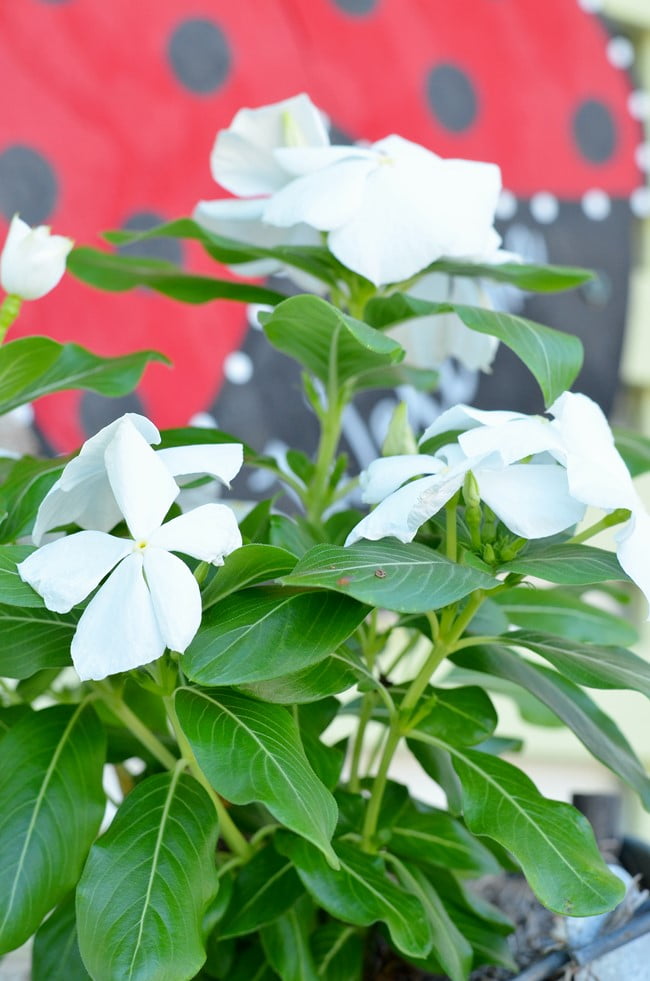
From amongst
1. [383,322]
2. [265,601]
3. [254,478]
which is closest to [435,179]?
[383,322]

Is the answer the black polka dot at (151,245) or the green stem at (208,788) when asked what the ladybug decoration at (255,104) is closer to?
the black polka dot at (151,245)

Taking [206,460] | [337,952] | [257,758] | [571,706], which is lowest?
[337,952]

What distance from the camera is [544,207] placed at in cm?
149

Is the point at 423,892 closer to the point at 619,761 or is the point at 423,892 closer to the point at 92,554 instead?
the point at 619,761

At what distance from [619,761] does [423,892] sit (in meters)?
0.12

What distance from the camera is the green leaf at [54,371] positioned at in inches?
20.5

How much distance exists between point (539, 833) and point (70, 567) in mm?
247

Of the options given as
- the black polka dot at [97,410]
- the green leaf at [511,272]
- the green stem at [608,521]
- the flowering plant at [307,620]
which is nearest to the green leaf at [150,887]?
the flowering plant at [307,620]

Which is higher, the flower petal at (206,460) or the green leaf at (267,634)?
the flower petal at (206,460)

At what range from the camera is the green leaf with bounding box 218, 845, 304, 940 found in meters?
0.50

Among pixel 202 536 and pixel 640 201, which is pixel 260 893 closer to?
pixel 202 536

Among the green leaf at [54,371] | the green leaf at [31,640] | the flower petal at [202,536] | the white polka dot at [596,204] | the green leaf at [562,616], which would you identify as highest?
the green leaf at [54,371]

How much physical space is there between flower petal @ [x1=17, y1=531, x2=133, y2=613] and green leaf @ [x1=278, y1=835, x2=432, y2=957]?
0.62 feet

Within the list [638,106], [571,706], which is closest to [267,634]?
[571,706]
